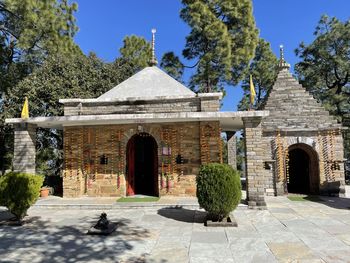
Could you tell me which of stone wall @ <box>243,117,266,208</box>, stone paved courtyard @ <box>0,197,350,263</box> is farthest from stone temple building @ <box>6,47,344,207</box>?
stone paved courtyard @ <box>0,197,350,263</box>

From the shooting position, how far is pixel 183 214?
920 centimetres

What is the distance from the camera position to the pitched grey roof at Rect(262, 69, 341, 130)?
47.2 feet

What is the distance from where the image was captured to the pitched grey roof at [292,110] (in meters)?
14.4

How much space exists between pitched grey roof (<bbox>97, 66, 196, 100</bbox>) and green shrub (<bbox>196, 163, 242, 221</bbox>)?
616 centimetres

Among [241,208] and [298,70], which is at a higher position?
[298,70]

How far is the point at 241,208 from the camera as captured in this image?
987 cm

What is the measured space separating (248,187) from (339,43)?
19.5 m

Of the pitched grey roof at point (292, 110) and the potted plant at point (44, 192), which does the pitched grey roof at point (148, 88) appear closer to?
the pitched grey roof at point (292, 110)

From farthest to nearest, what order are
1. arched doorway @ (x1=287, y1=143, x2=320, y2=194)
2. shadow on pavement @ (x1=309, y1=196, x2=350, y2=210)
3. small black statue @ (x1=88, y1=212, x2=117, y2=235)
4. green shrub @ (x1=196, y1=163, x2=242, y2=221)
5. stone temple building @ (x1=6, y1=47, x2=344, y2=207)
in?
arched doorway @ (x1=287, y1=143, x2=320, y2=194)
stone temple building @ (x1=6, y1=47, x2=344, y2=207)
shadow on pavement @ (x1=309, y1=196, x2=350, y2=210)
green shrub @ (x1=196, y1=163, x2=242, y2=221)
small black statue @ (x1=88, y1=212, x2=117, y2=235)

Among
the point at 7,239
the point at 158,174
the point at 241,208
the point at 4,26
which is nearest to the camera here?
the point at 7,239

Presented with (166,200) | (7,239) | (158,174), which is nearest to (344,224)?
(166,200)

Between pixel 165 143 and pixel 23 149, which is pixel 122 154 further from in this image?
pixel 23 149

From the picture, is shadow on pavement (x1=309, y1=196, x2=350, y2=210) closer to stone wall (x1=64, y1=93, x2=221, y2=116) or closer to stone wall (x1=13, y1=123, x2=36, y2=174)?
stone wall (x1=64, y1=93, x2=221, y2=116)

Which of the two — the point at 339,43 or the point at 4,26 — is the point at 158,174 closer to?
the point at 4,26
